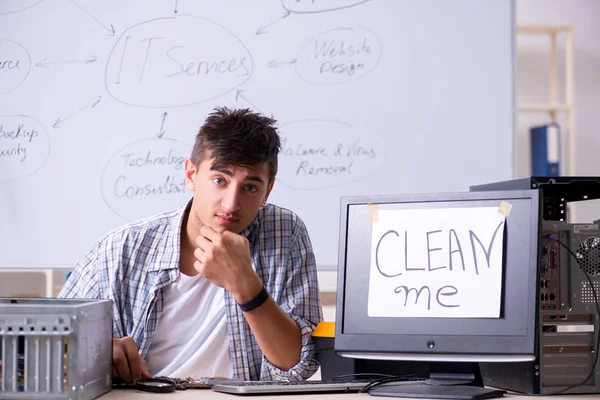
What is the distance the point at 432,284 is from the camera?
1192mm

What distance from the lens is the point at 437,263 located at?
120cm

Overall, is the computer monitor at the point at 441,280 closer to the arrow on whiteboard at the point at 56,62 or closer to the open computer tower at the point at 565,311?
the open computer tower at the point at 565,311

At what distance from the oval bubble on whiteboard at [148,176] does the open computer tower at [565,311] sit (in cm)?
122

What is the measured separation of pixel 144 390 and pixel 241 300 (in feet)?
0.83

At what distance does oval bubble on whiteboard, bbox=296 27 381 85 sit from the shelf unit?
1125 mm

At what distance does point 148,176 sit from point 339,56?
2.20 ft

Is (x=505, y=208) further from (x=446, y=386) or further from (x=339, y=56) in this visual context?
(x=339, y=56)

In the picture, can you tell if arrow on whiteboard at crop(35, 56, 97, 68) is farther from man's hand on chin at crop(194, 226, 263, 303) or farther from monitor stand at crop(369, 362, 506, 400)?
monitor stand at crop(369, 362, 506, 400)

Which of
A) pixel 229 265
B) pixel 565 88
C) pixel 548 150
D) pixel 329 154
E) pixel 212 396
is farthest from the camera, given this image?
pixel 565 88

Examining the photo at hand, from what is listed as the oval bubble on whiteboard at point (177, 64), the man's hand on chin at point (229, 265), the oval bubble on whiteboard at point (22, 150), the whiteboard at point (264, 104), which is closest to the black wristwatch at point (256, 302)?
the man's hand on chin at point (229, 265)

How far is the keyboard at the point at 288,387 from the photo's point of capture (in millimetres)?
1172

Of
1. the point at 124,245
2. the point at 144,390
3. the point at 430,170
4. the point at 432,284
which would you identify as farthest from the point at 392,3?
the point at 144,390

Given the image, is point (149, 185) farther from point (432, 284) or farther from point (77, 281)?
point (432, 284)

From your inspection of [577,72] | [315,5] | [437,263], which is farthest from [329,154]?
[577,72]
